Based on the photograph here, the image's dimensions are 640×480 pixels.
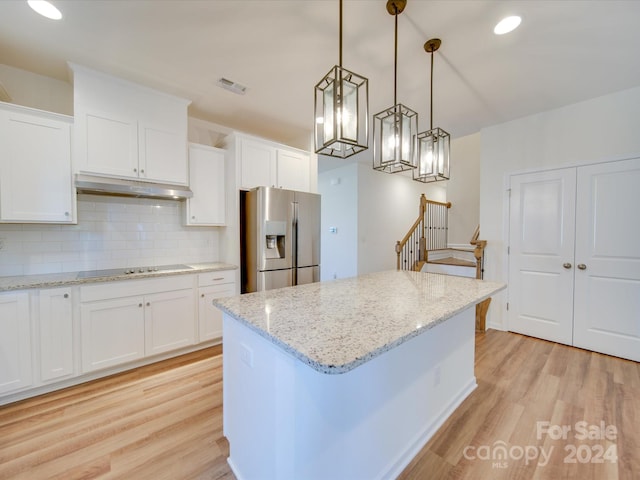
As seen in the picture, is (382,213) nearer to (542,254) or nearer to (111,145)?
(542,254)

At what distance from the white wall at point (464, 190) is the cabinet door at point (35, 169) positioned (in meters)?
6.04

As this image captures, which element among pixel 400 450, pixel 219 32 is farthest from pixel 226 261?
pixel 400 450

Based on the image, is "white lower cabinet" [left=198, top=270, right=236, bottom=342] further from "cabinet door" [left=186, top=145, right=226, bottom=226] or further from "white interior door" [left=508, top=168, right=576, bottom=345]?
"white interior door" [left=508, top=168, right=576, bottom=345]

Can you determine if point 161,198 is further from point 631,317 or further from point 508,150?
point 631,317

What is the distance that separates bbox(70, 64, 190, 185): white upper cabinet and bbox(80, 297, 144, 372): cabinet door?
47.1 inches

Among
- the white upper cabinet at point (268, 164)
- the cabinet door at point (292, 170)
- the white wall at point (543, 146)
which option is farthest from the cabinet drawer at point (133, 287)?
the white wall at point (543, 146)

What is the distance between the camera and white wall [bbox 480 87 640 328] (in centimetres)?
265

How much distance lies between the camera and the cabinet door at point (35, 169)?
6.70ft

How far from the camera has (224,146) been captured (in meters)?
3.23

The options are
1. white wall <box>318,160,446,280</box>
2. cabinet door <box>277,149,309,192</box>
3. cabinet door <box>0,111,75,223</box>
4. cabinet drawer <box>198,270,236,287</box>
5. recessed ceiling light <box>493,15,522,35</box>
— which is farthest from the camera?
white wall <box>318,160,446,280</box>

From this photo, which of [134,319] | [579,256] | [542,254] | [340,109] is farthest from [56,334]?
[579,256]

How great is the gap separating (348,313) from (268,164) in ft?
8.18

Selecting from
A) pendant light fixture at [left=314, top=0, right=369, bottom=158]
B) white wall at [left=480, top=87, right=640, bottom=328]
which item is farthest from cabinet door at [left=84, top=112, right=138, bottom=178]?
white wall at [left=480, top=87, right=640, bottom=328]

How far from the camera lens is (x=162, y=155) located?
105 inches
